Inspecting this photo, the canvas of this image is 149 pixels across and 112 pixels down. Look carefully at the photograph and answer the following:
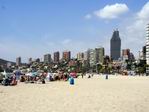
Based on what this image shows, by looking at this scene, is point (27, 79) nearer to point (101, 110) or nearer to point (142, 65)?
point (101, 110)

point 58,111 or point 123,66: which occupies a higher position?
point 123,66

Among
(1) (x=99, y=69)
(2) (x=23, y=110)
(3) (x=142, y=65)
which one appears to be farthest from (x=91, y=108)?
(1) (x=99, y=69)

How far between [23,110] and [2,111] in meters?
0.85

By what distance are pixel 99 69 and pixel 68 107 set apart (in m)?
156

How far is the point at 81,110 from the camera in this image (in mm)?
14094

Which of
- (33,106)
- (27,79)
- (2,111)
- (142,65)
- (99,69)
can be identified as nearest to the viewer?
(2,111)

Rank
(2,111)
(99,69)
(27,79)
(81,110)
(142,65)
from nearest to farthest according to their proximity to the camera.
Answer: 1. (2,111)
2. (81,110)
3. (27,79)
4. (142,65)
5. (99,69)

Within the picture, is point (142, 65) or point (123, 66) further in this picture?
point (123, 66)

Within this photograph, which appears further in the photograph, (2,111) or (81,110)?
(81,110)

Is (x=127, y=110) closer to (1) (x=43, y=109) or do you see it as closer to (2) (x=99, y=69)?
(1) (x=43, y=109)

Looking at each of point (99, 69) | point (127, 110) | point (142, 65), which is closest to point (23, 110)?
point (127, 110)

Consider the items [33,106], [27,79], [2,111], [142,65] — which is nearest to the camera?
[2,111]

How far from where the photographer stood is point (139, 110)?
46.8 ft

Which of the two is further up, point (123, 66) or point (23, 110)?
point (123, 66)
